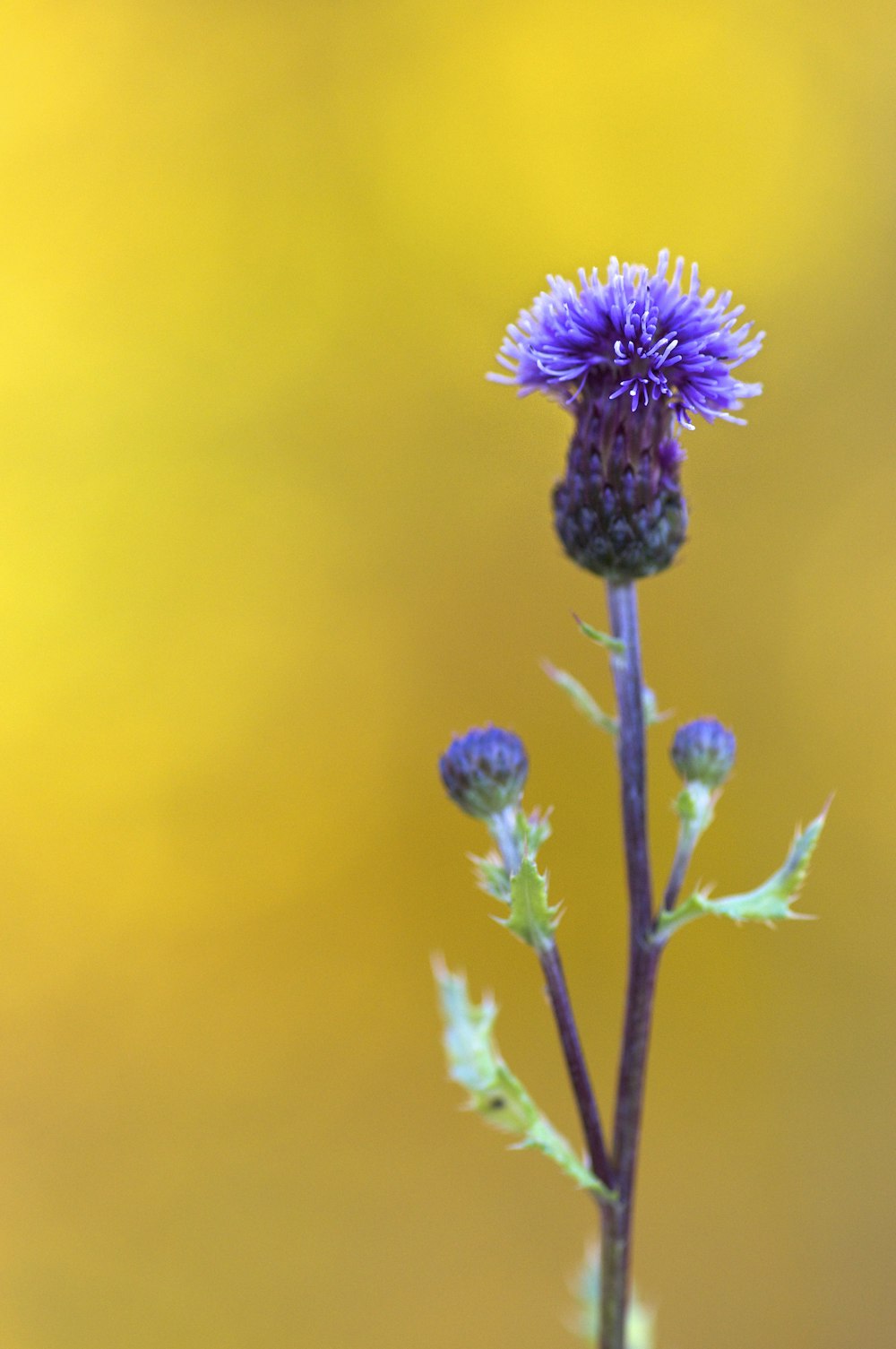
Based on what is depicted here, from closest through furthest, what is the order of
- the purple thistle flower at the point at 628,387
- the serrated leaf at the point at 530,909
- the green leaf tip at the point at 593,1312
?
the serrated leaf at the point at 530,909 → the purple thistle flower at the point at 628,387 → the green leaf tip at the point at 593,1312

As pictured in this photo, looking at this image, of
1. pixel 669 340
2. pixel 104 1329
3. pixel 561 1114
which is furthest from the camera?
pixel 561 1114

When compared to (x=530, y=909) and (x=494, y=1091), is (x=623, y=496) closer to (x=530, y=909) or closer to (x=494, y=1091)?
(x=530, y=909)

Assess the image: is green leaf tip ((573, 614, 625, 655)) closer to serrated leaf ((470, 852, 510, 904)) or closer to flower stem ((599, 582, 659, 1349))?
flower stem ((599, 582, 659, 1349))

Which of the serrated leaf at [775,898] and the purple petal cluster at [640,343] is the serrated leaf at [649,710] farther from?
the purple petal cluster at [640,343]

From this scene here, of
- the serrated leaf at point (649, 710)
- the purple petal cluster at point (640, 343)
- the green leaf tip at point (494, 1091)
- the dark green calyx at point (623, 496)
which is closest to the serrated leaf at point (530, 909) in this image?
the green leaf tip at point (494, 1091)

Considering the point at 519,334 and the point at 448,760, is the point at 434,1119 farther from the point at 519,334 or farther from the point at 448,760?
the point at 519,334

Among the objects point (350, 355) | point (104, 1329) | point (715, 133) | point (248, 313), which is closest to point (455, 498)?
point (350, 355)

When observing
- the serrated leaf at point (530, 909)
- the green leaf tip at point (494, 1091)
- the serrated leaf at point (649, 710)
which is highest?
the serrated leaf at point (649, 710)

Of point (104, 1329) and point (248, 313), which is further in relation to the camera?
point (248, 313)
